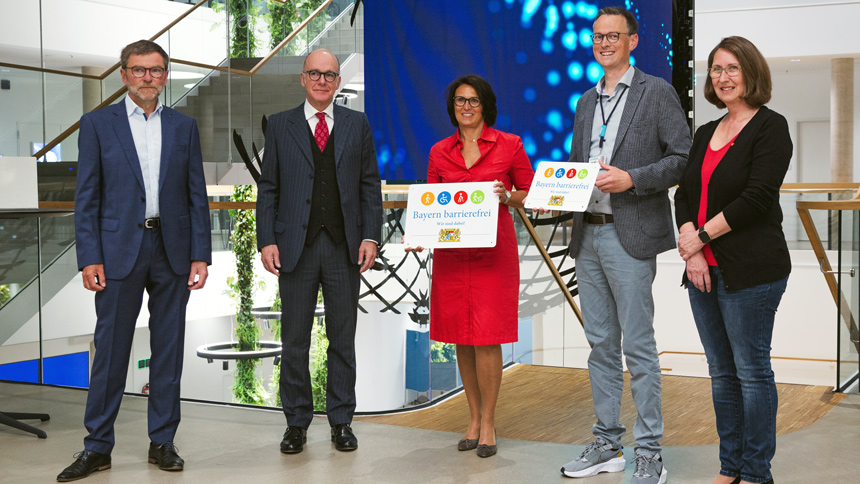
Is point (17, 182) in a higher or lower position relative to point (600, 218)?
higher

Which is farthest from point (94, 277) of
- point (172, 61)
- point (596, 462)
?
point (172, 61)

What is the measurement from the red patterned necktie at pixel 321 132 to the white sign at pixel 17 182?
5.43ft

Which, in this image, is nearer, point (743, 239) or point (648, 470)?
point (743, 239)

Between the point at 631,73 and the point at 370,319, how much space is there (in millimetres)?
2289

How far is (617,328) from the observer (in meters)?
3.00

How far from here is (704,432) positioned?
3.53m

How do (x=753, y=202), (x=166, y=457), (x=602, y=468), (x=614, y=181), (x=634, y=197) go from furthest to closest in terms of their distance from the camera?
(x=166, y=457) < (x=602, y=468) < (x=634, y=197) < (x=614, y=181) < (x=753, y=202)

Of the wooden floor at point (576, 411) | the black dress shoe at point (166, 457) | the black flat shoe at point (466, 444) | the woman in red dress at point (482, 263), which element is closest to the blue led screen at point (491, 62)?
the woman in red dress at point (482, 263)

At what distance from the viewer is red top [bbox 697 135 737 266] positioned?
2566mm

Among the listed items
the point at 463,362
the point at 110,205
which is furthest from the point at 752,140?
the point at 110,205

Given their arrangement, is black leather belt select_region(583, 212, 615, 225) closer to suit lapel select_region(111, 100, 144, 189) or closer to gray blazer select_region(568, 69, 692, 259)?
gray blazer select_region(568, 69, 692, 259)

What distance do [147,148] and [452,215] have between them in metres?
1.21

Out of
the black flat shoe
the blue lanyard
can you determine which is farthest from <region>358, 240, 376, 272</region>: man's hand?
the blue lanyard

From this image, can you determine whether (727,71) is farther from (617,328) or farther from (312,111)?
(312,111)
